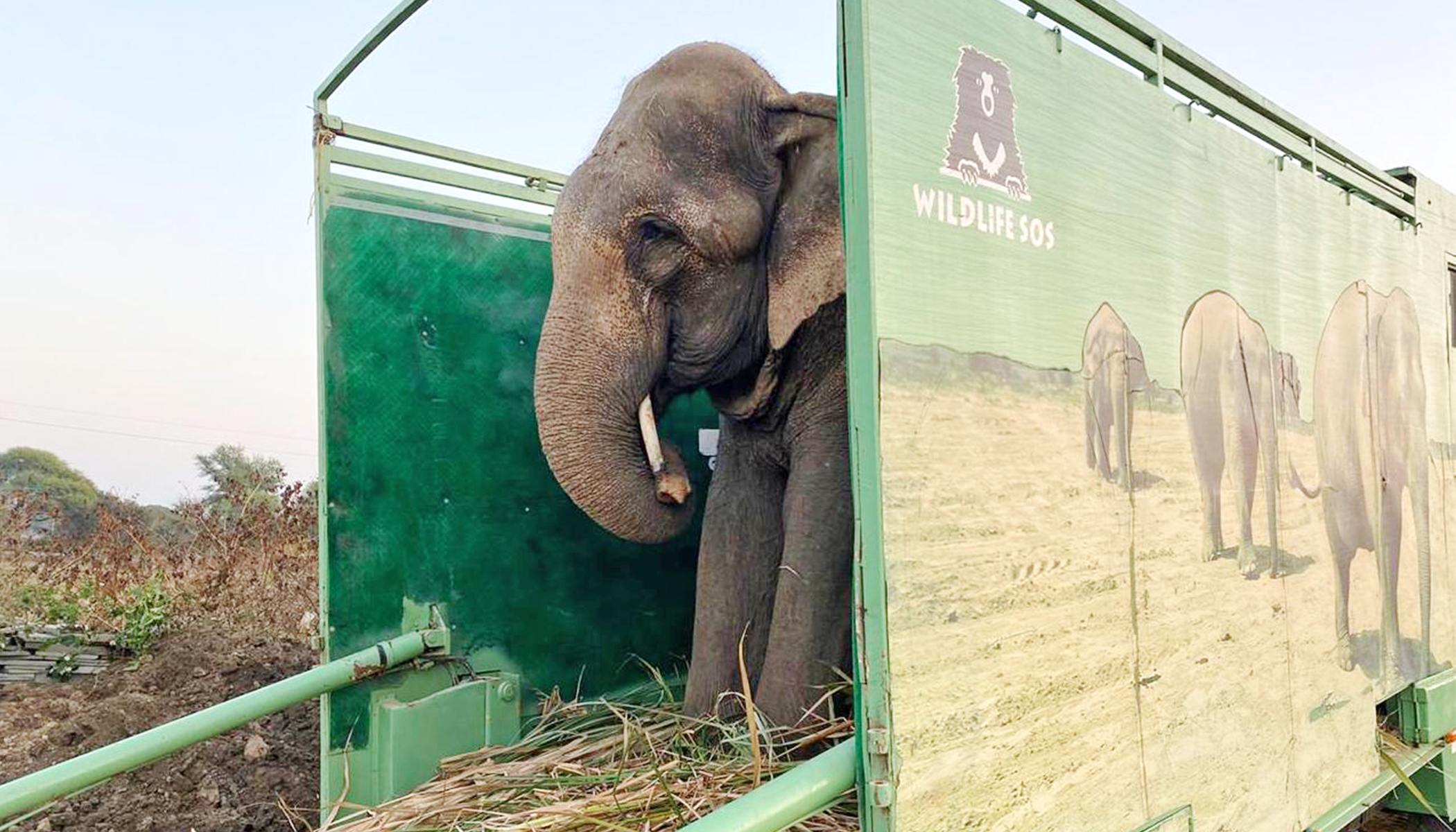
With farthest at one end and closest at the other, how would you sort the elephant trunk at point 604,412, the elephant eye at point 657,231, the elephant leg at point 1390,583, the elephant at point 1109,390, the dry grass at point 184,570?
1. the dry grass at point 184,570
2. the elephant leg at point 1390,583
3. the elephant eye at point 657,231
4. the elephant trunk at point 604,412
5. the elephant at point 1109,390

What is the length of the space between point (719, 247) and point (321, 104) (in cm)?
121

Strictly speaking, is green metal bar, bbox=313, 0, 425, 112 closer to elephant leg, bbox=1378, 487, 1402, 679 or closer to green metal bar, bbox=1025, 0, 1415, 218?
green metal bar, bbox=1025, 0, 1415, 218

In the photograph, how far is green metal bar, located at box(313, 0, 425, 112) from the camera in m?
2.75

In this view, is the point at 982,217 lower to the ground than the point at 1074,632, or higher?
higher

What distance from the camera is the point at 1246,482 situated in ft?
7.90

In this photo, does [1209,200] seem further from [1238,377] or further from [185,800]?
[185,800]

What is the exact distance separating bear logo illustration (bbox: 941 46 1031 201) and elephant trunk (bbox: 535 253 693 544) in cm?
119

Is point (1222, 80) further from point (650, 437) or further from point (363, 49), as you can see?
point (363, 49)

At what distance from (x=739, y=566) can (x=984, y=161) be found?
1760mm

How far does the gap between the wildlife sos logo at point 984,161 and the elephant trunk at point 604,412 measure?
119 cm

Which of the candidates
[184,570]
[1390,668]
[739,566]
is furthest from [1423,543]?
[184,570]

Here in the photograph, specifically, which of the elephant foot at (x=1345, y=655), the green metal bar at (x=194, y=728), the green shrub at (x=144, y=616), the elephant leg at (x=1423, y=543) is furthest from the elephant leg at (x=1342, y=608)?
the green shrub at (x=144, y=616)

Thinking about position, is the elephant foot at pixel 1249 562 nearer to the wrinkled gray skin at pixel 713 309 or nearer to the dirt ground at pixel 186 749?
the wrinkled gray skin at pixel 713 309

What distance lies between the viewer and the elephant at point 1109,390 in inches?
76.6
